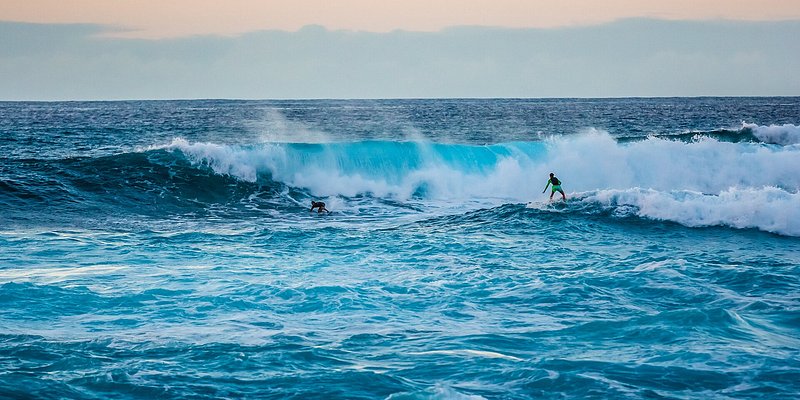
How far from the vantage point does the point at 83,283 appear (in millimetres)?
12039

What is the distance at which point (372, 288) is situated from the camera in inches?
477

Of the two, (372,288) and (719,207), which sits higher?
(719,207)

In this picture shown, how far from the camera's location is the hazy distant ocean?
8.16 m

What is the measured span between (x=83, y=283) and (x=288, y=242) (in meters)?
4.96

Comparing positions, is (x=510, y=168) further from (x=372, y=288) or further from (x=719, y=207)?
(x=372, y=288)

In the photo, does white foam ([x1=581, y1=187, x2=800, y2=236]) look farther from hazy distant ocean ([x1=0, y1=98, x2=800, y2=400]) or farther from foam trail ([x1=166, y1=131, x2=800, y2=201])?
foam trail ([x1=166, y1=131, x2=800, y2=201])

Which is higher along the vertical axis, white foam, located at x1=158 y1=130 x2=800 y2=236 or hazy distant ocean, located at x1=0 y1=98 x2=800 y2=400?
white foam, located at x1=158 y1=130 x2=800 y2=236

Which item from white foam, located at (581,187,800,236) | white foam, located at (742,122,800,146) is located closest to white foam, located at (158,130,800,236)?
white foam, located at (581,187,800,236)

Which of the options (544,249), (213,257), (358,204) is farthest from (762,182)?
(213,257)

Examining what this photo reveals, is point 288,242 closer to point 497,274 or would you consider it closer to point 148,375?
point 497,274

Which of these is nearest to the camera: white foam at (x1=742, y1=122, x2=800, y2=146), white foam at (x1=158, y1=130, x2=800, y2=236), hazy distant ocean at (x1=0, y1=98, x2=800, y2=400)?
hazy distant ocean at (x1=0, y1=98, x2=800, y2=400)

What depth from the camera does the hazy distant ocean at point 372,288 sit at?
8156mm

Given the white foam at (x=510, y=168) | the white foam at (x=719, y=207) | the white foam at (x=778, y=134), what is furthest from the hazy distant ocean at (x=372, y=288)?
the white foam at (x=778, y=134)

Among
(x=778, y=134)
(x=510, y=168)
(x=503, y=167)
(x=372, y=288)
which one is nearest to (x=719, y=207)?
(x=372, y=288)
